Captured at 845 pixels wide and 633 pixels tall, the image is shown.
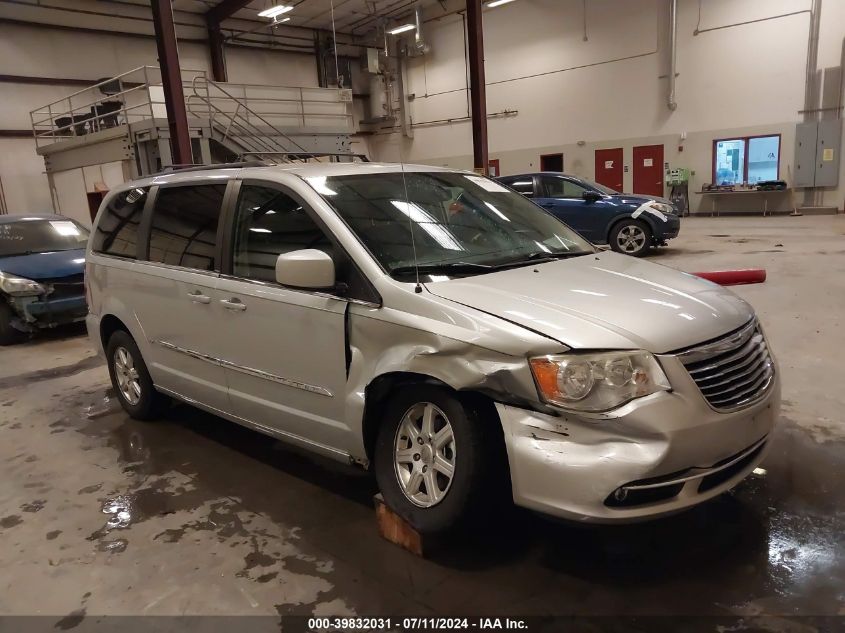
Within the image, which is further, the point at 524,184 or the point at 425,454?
the point at 524,184

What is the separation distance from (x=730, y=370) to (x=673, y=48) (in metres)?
17.8

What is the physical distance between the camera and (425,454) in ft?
7.84

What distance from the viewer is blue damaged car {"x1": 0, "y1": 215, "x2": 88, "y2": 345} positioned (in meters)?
6.86

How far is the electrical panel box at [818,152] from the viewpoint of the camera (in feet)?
50.0

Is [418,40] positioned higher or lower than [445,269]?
higher

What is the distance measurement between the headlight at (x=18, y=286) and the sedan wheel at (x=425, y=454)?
618 centimetres

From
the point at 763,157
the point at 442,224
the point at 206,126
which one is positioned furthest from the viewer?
the point at 763,157

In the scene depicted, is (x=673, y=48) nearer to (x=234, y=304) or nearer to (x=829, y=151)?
(x=829, y=151)

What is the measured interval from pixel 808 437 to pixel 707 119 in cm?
1618

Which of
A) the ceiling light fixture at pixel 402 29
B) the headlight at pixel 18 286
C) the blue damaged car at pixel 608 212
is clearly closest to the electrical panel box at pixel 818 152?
the blue damaged car at pixel 608 212

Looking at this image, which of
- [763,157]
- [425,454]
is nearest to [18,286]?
[425,454]

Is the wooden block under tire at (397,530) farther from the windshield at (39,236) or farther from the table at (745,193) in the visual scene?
the table at (745,193)

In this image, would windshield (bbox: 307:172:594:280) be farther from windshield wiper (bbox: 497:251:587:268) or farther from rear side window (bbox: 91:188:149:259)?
rear side window (bbox: 91:188:149:259)

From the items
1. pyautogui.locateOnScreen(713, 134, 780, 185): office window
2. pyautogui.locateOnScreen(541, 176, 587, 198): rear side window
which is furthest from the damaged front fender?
pyautogui.locateOnScreen(713, 134, 780, 185): office window
